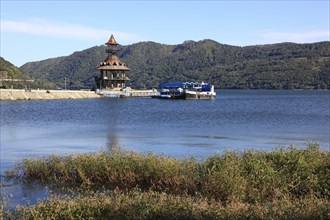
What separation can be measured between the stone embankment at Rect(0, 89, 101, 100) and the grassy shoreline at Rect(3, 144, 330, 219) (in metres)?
97.7

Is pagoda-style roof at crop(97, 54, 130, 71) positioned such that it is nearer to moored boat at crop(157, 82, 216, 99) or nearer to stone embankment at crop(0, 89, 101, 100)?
stone embankment at crop(0, 89, 101, 100)

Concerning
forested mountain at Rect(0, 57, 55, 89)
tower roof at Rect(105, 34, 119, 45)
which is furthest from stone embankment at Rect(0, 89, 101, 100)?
tower roof at Rect(105, 34, 119, 45)

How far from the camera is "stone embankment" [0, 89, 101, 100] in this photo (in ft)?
380

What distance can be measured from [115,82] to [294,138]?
112 meters

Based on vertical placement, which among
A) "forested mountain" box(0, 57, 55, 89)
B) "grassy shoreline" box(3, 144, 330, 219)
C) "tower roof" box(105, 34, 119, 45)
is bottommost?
"grassy shoreline" box(3, 144, 330, 219)

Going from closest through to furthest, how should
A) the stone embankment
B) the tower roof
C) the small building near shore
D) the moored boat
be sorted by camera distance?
the stone embankment → the small building near shore → the tower roof → the moored boat

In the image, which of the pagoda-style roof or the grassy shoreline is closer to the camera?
the grassy shoreline

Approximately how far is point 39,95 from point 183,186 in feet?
362

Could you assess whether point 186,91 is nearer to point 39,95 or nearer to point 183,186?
point 39,95

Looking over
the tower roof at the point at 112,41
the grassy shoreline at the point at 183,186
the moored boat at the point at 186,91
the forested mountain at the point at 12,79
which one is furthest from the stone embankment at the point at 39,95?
the grassy shoreline at the point at 183,186

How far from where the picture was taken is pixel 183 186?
60.2 feet

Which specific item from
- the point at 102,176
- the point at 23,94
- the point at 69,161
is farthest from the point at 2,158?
the point at 23,94

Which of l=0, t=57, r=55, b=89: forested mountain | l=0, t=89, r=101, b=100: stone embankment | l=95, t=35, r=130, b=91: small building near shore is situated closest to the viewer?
l=0, t=89, r=101, b=100: stone embankment

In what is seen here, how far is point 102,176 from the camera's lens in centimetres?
2055
